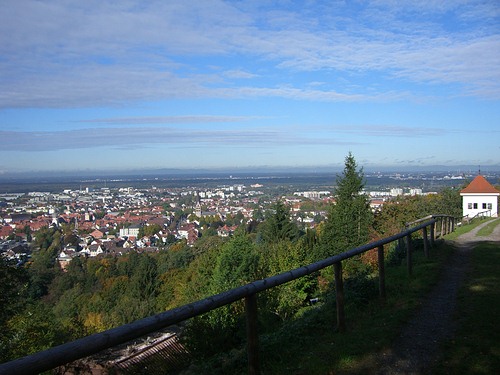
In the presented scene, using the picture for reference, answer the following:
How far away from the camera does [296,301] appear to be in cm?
1389

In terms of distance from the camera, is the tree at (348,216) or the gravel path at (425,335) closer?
the gravel path at (425,335)

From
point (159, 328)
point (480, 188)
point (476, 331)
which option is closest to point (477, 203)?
point (480, 188)

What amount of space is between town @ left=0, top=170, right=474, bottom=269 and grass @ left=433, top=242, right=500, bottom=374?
46.3 metres

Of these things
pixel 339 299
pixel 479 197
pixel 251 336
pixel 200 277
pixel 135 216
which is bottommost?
pixel 135 216

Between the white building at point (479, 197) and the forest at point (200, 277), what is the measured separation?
69.1 inches

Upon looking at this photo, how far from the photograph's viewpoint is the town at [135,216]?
73075 mm

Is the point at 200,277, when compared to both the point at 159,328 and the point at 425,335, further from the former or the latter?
the point at 159,328

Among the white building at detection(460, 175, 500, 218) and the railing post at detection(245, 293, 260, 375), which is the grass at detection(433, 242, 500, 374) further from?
the white building at detection(460, 175, 500, 218)

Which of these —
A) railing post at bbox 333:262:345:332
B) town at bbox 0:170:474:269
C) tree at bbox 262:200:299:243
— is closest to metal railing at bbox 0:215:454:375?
railing post at bbox 333:262:345:332

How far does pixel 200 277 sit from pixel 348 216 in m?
13.4

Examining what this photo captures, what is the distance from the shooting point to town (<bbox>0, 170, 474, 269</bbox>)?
240 ft

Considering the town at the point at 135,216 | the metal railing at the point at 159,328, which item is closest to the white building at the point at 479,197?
the town at the point at 135,216

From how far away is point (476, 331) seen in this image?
5160mm

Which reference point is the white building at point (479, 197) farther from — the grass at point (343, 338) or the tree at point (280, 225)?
the grass at point (343, 338)
